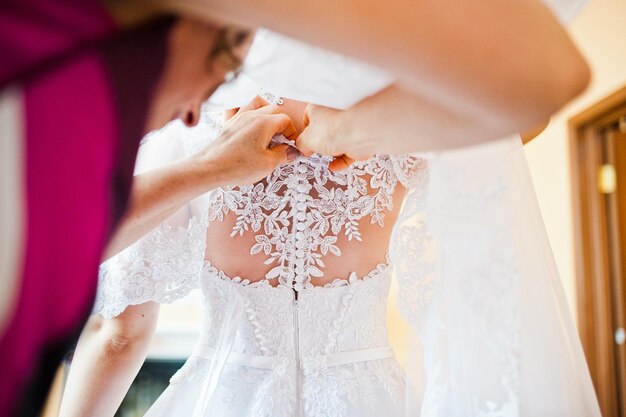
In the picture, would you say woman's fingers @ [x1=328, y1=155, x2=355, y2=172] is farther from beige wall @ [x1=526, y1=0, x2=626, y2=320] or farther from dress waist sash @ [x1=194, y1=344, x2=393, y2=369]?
beige wall @ [x1=526, y1=0, x2=626, y2=320]

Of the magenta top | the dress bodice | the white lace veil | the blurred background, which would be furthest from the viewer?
the blurred background

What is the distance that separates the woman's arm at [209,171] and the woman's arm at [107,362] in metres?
0.24

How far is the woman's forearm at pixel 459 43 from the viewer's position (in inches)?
14.9

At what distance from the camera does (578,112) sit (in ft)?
10.7

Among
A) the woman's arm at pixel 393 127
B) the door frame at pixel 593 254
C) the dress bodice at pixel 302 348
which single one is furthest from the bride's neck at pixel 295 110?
the door frame at pixel 593 254

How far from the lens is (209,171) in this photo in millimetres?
740

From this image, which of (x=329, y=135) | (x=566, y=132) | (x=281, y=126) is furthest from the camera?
(x=566, y=132)

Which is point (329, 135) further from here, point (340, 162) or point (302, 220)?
point (302, 220)

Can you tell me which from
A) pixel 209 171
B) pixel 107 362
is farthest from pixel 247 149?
pixel 107 362

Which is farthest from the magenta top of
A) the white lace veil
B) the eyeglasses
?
the white lace veil

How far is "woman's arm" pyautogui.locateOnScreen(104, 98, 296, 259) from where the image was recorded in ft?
2.38

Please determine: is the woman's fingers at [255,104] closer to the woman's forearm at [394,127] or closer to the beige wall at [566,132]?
the woman's forearm at [394,127]

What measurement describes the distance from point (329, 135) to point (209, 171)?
0.51 ft

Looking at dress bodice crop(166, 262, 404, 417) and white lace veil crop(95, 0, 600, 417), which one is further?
dress bodice crop(166, 262, 404, 417)
